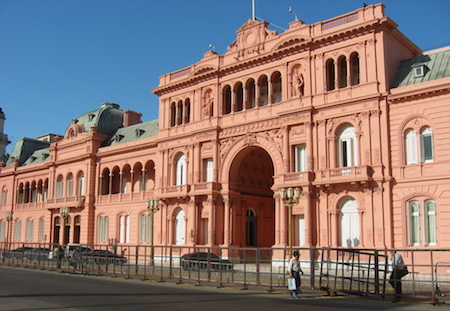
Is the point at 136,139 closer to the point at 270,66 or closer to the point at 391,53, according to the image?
the point at 270,66

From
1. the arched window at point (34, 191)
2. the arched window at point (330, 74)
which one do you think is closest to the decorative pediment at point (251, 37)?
the arched window at point (330, 74)

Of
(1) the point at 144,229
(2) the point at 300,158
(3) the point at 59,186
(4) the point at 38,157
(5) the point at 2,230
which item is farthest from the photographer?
(5) the point at 2,230

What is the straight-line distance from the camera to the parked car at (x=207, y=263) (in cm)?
2444

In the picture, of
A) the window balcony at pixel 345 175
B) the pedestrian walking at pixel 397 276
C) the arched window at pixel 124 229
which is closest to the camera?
the pedestrian walking at pixel 397 276

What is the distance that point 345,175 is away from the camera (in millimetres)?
34688

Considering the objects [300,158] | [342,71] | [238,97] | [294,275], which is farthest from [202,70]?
[294,275]

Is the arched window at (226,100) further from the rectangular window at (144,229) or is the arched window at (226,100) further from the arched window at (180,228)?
the rectangular window at (144,229)

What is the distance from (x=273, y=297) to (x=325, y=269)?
3.32 metres

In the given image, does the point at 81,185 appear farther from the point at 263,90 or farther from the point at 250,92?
the point at 263,90

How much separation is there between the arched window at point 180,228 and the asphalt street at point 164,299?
2125cm

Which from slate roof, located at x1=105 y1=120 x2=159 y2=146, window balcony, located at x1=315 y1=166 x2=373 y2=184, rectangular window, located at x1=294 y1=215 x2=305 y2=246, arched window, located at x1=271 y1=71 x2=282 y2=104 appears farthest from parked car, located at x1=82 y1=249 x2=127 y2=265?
slate roof, located at x1=105 y1=120 x2=159 y2=146

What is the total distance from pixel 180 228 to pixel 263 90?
46.5ft

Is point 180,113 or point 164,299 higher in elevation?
point 180,113

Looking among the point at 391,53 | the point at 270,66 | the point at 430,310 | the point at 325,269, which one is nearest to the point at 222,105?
the point at 270,66
